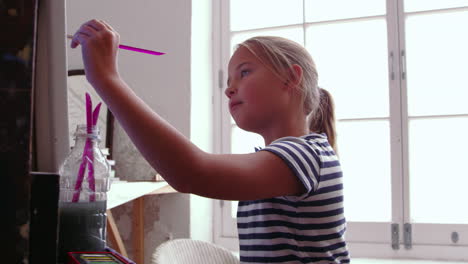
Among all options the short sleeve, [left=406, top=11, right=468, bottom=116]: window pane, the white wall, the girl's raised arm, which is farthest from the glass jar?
[left=406, top=11, right=468, bottom=116]: window pane

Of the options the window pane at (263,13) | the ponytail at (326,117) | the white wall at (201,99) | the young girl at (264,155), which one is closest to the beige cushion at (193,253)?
the young girl at (264,155)

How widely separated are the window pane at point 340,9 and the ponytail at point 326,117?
1.41 meters

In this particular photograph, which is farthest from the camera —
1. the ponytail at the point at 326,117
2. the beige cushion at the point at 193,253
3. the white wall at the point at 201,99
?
the white wall at the point at 201,99

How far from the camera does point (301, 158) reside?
0.79 meters

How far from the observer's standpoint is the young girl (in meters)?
→ 0.55

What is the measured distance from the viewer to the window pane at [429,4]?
2266mm

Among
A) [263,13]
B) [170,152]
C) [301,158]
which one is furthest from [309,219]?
[263,13]

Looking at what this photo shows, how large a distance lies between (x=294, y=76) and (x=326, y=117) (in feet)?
0.73

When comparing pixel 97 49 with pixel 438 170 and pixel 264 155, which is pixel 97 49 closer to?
pixel 264 155

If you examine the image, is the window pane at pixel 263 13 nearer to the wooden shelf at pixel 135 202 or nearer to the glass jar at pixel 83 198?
the wooden shelf at pixel 135 202

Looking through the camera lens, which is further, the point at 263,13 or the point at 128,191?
the point at 263,13

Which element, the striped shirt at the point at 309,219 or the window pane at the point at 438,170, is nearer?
the striped shirt at the point at 309,219

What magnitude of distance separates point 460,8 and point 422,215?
1.00 m

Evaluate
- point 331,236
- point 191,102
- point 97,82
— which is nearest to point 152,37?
point 191,102
